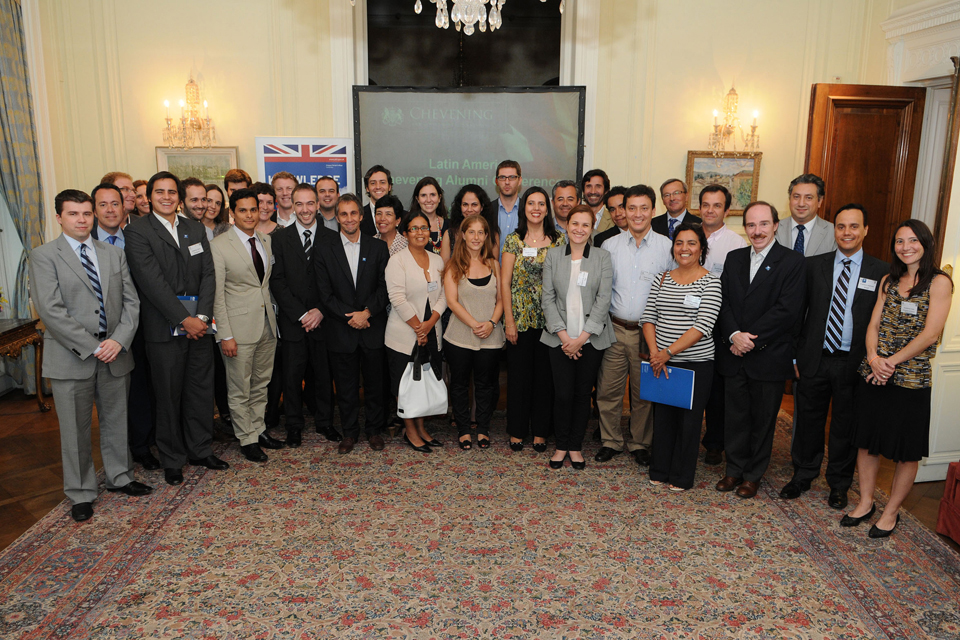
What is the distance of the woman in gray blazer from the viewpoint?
12.4ft

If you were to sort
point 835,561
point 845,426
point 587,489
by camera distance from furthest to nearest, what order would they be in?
point 587,489 < point 845,426 < point 835,561

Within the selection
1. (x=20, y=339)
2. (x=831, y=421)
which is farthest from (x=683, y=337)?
(x=20, y=339)

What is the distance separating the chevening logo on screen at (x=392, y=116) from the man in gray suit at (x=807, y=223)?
3.72 m

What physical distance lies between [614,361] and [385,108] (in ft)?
12.1

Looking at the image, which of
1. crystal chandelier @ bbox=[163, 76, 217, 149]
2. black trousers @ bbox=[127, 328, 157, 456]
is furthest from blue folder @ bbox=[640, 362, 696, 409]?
crystal chandelier @ bbox=[163, 76, 217, 149]

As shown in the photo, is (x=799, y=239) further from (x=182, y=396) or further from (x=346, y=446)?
(x=182, y=396)

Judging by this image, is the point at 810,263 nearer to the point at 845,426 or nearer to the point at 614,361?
the point at 845,426

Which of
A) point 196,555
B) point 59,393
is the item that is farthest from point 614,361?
point 59,393

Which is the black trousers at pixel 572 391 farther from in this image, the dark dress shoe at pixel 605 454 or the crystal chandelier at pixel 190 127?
the crystal chandelier at pixel 190 127

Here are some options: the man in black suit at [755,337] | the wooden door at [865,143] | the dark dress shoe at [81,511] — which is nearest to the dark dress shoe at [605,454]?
the man in black suit at [755,337]

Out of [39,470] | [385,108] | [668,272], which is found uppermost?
[385,108]

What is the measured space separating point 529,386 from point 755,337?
1481 millimetres

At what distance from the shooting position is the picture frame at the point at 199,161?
6.28m

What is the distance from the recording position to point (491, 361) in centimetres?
418
